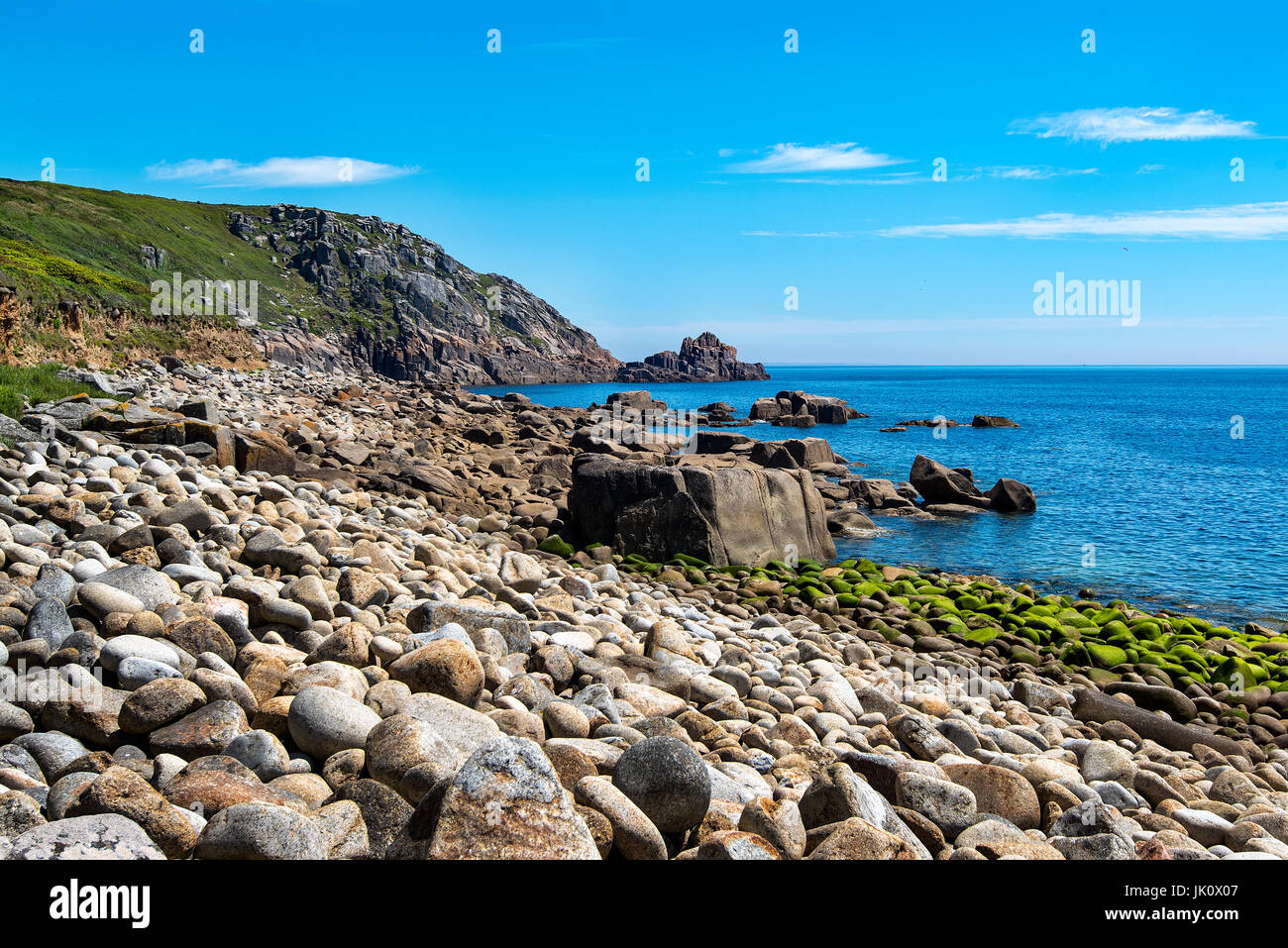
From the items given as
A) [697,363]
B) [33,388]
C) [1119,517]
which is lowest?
[1119,517]

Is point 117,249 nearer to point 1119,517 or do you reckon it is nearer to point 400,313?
point 400,313

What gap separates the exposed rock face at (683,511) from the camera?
15.1 metres

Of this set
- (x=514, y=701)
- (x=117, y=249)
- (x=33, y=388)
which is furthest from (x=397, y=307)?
(x=514, y=701)

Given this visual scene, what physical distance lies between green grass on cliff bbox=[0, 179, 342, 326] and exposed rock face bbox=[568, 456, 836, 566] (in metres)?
16.3

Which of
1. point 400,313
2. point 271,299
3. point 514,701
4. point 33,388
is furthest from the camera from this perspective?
point 400,313

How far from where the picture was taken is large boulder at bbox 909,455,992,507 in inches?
1092

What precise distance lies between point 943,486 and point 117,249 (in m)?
73.3

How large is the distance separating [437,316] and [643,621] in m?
139

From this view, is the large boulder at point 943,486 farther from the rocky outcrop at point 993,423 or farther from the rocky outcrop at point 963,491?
the rocky outcrop at point 993,423

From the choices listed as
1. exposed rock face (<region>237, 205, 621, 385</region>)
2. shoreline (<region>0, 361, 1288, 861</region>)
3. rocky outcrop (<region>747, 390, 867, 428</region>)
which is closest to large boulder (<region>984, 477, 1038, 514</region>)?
shoreline (<region>0, 361, 1288, 861</region>)

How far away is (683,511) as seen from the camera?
15.1m

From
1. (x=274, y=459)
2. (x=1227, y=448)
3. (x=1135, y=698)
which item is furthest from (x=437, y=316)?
(x=1135, y=698)

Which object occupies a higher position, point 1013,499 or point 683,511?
point 683,511

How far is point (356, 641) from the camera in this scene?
18.3 ft
